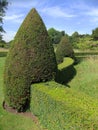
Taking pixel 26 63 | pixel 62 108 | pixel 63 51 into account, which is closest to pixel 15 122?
pixel 26 63

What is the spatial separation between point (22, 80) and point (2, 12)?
3316 centimetres

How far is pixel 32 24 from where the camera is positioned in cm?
877

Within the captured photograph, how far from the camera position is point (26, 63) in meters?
8.16

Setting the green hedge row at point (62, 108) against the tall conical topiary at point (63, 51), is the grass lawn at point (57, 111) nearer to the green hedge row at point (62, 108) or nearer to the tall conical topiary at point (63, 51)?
the green hedge row at point (62, 108)

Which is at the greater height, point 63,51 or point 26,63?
point 26,63

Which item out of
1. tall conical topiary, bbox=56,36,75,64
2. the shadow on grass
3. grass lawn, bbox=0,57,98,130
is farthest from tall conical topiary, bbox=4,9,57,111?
tall conical topiary, bbox=56,36,75,64

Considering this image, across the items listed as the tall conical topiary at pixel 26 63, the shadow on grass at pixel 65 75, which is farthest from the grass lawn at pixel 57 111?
the shadow on grass at pixel 65 75

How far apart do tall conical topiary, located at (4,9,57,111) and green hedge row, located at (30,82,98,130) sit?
1.21 feet

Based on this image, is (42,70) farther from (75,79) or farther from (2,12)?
(2,12)

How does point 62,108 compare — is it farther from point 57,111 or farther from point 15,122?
point 15,122

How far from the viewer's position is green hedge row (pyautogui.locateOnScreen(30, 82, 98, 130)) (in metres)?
4.82

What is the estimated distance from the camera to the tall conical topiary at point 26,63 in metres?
8.10

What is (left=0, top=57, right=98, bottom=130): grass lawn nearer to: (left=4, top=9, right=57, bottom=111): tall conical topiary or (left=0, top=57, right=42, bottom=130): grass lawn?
(left=0, top=57, right=42, bottom=130): grass lawn

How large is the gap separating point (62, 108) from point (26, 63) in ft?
9.35
